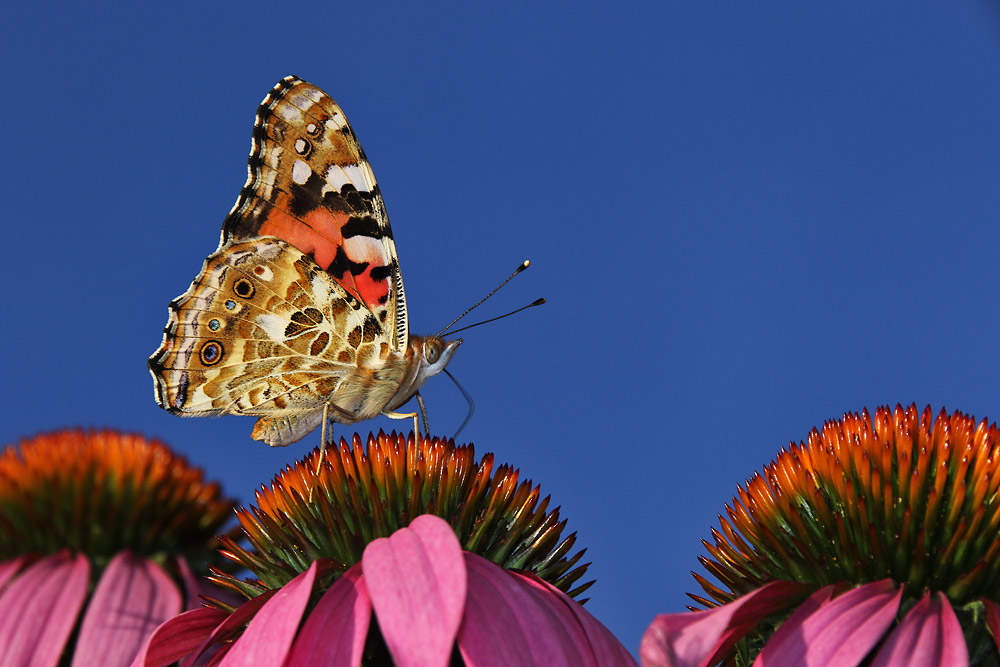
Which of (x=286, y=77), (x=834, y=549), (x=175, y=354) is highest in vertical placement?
(x=286, y=77)

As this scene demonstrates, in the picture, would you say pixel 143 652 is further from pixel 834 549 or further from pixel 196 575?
pixel 196 575

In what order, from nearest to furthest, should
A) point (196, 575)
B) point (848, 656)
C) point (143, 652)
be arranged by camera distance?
point (848, 656), point (143, 652), point (196, 575)

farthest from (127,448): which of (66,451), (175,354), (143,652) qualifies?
→ (143,652)

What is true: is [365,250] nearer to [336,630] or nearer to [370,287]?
[370,287]

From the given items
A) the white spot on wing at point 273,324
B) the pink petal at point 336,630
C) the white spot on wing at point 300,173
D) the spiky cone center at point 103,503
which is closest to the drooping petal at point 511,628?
the pink petal at point 336,630

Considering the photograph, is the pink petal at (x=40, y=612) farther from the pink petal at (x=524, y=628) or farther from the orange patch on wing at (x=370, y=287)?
the pink petal at (x=524, y=628)

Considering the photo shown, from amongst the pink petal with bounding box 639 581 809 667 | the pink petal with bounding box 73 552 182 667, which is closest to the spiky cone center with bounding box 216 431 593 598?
the pink petal with bounding box 639 581 809 667
